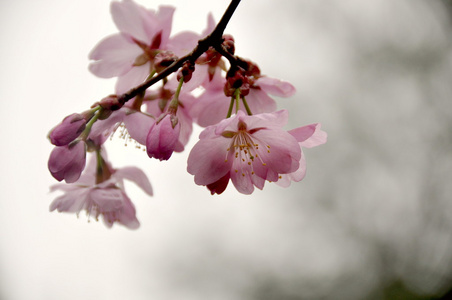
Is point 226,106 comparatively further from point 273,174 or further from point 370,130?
point 370,130

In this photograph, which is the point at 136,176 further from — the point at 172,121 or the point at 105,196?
the point at 172,121

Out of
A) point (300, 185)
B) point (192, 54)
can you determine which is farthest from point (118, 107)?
point (300, 185)

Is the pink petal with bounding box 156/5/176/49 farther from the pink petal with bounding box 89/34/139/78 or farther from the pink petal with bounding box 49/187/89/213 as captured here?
the pink petal with bounding box 49/187/89/213

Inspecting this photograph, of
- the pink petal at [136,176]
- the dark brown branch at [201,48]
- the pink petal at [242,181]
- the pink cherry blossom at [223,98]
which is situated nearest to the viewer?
the dark brown branch at [201,48]

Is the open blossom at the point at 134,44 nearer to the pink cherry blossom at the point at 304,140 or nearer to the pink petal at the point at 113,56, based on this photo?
the pink petal at the point at 113,56

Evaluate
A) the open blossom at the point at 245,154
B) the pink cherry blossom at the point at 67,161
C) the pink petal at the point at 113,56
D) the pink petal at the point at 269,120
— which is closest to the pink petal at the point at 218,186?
the open blossom at the point at 245,154
